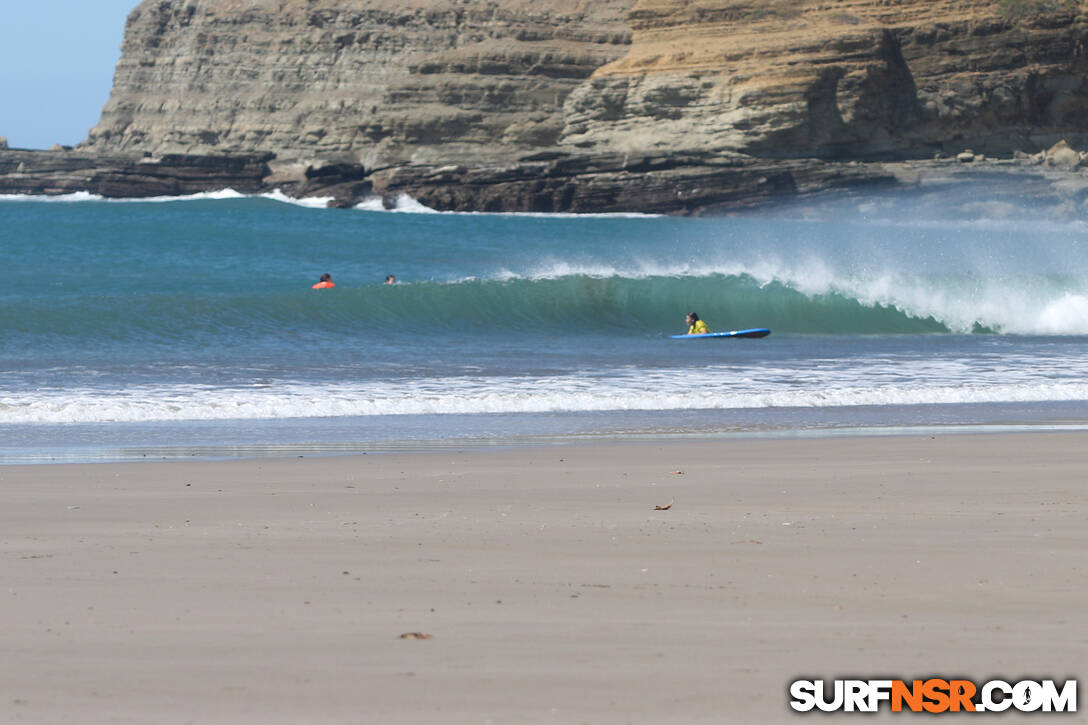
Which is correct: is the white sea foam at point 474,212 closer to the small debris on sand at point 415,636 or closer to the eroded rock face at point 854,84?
the eroded rock face at point 854,84

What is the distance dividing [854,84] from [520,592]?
76.2 metres

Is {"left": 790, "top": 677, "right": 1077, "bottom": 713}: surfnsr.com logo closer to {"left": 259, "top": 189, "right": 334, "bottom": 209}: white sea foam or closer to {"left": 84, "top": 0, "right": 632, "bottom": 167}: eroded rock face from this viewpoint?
{"left": 259, "top": 189, "right": 334, "bottom": 209}: white sea foam

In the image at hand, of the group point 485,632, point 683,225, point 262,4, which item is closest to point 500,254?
point 683,225

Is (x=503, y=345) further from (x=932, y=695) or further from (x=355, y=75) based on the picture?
(x=355, y=75)

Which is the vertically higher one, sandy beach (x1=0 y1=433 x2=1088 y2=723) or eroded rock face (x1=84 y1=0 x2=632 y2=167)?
eroded rock face (x1=84 y1=0 x2=632 y2=167)

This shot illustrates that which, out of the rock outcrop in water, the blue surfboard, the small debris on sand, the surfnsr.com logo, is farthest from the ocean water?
the rock outcrop in water

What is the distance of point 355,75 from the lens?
99.6 m

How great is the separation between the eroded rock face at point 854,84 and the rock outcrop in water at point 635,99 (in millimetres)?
117

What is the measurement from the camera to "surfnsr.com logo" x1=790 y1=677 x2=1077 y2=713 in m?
2.82

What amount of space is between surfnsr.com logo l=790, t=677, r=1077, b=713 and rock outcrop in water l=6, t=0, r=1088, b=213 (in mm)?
66397

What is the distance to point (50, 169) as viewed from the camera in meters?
90.4

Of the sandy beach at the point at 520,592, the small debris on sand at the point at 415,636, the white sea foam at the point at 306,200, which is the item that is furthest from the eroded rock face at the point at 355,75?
the small debris on sand at the point at 415,636

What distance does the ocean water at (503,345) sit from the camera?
9492 millimetres

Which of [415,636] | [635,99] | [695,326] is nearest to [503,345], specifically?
[695,326]
